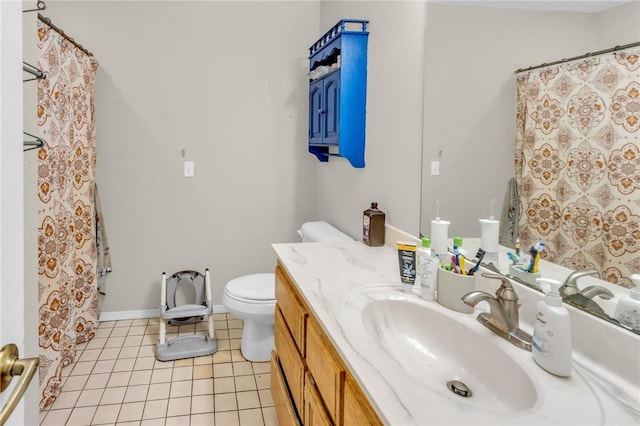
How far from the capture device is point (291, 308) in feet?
5.16

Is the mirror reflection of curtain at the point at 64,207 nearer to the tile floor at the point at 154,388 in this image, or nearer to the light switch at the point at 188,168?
the tile floor at the point at 154,388

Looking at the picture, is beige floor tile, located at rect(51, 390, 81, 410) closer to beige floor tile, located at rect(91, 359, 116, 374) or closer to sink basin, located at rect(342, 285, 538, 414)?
beige floor tile, located at rect(91, 359, 116, 374)

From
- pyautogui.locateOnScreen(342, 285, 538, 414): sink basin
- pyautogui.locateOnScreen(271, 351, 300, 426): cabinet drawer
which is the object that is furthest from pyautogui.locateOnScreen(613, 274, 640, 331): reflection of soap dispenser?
pyautogui.locateOnScreen(271, 351, 300, 426): cabinet drawer

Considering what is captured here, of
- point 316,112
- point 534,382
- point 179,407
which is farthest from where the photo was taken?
point 316,112

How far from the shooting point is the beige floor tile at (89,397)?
6.87ft

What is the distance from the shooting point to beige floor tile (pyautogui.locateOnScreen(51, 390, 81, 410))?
81.1 inches

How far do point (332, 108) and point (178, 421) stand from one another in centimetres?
176

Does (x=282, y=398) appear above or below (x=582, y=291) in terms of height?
below

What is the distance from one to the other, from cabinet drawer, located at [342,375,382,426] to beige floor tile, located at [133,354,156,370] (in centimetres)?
185

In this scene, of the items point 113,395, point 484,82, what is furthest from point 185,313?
point 484,82

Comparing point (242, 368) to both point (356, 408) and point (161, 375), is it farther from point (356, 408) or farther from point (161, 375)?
point (356, 408)

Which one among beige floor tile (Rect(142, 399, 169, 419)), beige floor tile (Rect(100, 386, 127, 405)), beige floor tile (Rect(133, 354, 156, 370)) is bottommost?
beige floor tile (Rect(142, 399, 169, 419))

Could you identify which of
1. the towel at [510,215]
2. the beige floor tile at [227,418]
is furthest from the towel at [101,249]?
the towel at [510,215]

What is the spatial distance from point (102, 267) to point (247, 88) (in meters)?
1.63
